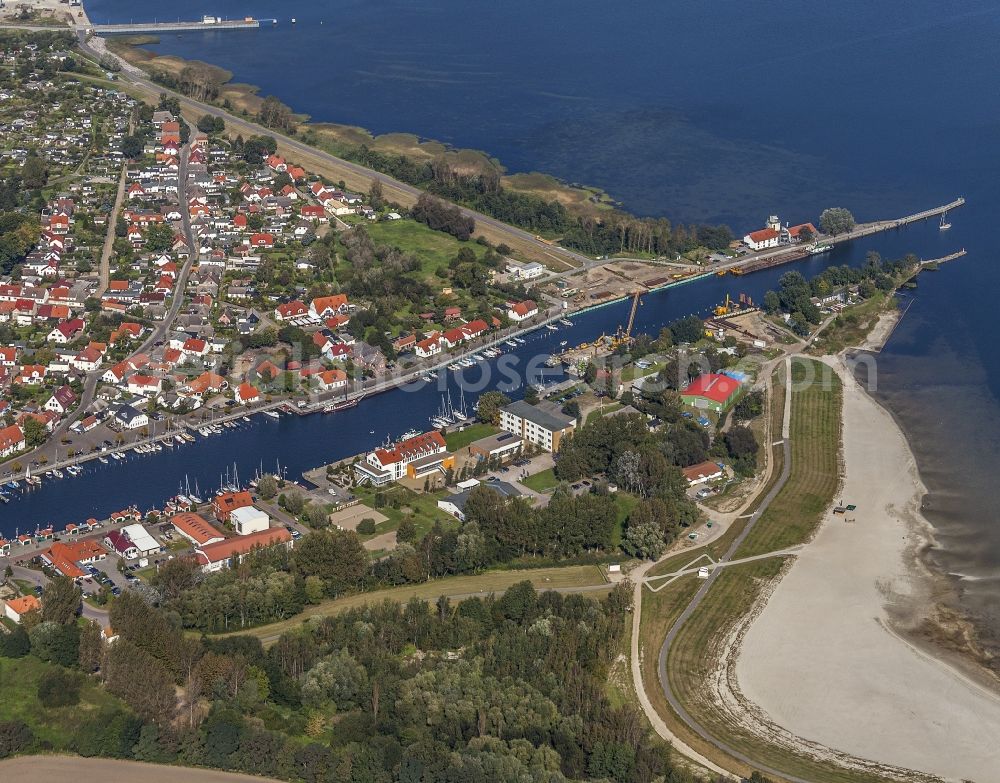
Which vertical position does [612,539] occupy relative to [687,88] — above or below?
below

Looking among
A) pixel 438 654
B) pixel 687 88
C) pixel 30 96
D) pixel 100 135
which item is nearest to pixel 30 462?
pixel 438 654

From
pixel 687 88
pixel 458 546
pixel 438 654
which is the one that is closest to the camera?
pixel 438 654

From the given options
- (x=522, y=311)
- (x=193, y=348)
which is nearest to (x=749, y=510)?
(x=522, y=311)

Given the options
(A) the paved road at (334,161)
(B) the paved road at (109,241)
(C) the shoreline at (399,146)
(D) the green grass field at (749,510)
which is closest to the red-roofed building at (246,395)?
(B) the paved road at (109,241)

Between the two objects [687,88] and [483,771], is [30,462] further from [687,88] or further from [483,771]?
[687,88]

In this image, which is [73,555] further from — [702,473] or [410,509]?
[702,473]

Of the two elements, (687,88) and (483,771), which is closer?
(483,771)
